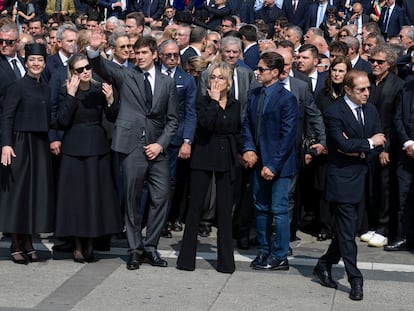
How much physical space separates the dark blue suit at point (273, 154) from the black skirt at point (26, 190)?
1.98 metres

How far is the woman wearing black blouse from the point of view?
916cm

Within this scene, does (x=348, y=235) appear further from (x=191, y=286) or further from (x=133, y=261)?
(x=133, y=261)

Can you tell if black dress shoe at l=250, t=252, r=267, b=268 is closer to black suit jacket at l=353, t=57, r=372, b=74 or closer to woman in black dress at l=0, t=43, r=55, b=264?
woman in black dress at l=0, t=43, r=55, b=264

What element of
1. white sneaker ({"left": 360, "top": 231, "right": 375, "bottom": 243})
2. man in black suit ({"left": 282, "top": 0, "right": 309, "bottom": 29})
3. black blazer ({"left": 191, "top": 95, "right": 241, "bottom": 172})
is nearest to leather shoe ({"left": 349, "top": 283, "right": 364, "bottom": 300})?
black blazer ({"left": 191, "top": 95, "right": 241, "bottom": 172})

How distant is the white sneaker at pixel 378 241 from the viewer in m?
10.5

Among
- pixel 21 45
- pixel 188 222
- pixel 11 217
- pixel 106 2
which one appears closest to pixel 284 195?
pixel 188 222

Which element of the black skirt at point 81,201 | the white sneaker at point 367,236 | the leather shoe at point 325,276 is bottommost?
the white sneaker at point 367,236

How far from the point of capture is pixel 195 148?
30.5 feet

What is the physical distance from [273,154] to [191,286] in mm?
1467

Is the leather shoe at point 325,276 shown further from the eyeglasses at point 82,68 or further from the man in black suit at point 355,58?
the man in black suit at point 355,58

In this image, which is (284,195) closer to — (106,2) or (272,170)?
(272,170)

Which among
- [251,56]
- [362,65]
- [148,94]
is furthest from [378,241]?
[251,56]

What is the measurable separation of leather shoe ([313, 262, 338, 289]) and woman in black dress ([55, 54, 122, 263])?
A: 2.05 meters

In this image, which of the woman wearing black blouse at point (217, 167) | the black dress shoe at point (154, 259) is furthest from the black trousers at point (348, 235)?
the black dress shoe at point (154, 259)
